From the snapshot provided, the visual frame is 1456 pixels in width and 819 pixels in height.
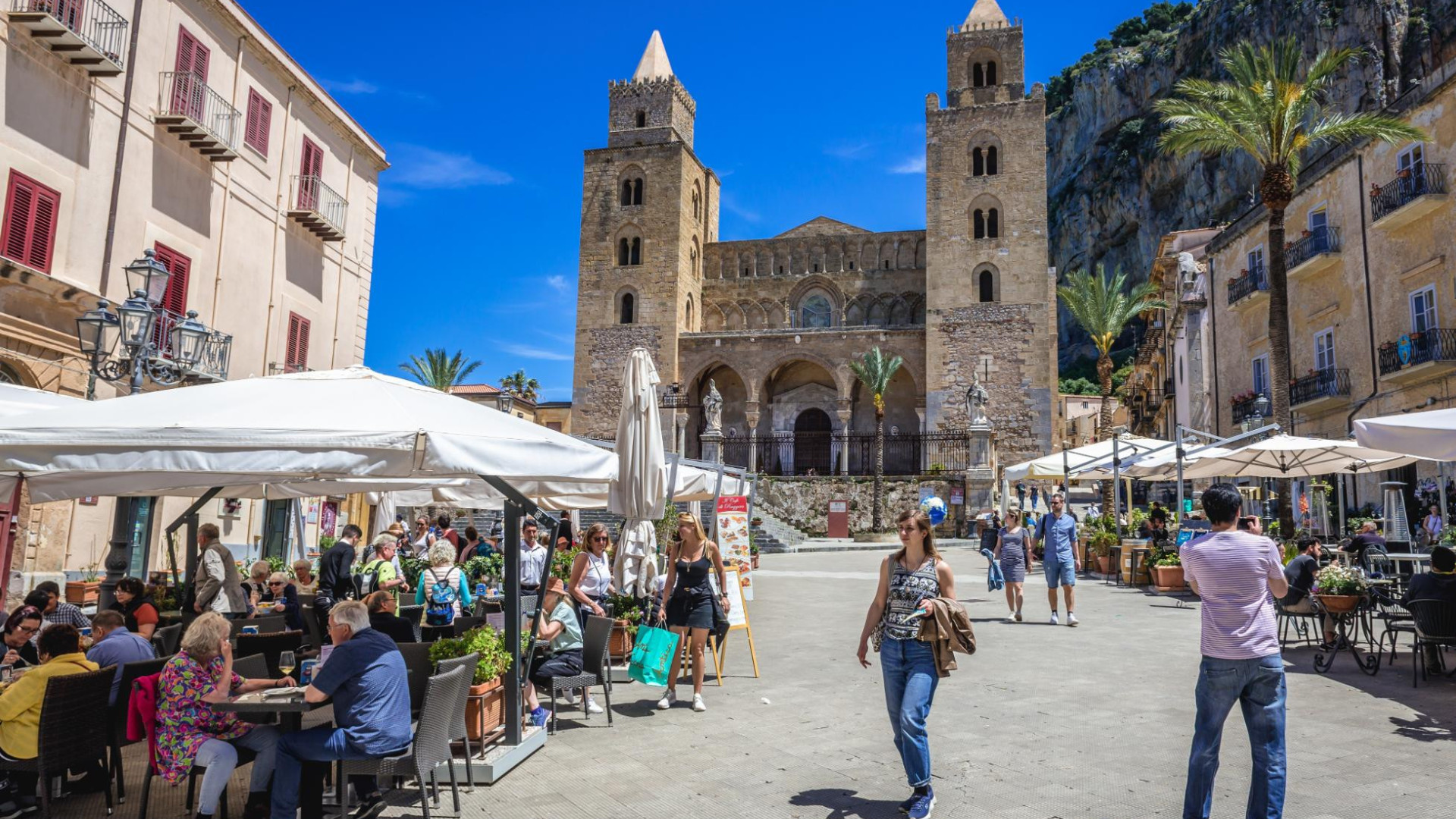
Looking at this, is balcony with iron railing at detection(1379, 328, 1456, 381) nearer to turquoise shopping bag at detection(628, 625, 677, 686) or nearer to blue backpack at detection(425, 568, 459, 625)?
turquoise shopping bag at detection(628, 625, 677, 686)

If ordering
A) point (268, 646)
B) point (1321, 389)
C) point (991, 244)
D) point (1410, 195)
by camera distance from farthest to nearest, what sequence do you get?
point (991, 244)
point (1321, 389)
point (1410, 195)
point (268, 646)

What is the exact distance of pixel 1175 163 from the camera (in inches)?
2361

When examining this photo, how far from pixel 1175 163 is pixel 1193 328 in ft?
113

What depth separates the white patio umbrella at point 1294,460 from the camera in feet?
41.5

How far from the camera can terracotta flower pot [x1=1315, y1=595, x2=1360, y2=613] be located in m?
8.52

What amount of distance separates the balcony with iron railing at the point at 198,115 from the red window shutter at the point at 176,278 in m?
1.93

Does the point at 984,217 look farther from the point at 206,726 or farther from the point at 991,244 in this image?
the point at 206,726

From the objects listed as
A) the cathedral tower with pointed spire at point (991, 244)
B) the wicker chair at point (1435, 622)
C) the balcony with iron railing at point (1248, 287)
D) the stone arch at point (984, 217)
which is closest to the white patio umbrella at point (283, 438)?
the wicker chair at point (1435, 622)

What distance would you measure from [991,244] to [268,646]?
121ft

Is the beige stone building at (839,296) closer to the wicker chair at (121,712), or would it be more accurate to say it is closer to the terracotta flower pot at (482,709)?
the terracotta flower pot at (482,709)

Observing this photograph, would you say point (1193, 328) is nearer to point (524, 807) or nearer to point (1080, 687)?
point (1080, 687)

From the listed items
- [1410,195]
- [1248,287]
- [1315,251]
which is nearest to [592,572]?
[1410,195]

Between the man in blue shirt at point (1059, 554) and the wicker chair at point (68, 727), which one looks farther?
the man in blue shirt at point (1059, 554)

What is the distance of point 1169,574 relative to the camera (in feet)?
48.3
